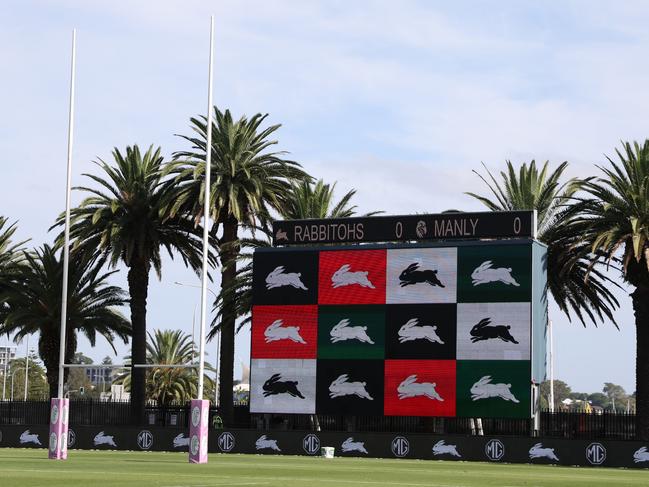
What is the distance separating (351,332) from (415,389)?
4.09m

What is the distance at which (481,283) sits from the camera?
53031mm

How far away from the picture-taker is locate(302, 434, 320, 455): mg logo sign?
5188cm

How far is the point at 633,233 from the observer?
51.8m

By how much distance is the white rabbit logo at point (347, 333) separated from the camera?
181 ft

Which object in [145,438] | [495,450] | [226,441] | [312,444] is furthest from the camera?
[145,438]

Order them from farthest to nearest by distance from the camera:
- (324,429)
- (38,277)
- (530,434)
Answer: (38,277) → (324,429) → (530,434)

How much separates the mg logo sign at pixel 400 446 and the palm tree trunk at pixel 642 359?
10.4m

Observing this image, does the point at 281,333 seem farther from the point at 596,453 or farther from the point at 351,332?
the point at 596,453

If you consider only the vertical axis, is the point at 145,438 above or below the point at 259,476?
below

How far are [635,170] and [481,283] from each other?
8.66 metres

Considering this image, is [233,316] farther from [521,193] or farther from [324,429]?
[521,193]

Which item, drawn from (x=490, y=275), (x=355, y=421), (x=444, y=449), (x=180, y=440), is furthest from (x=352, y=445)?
(x=490, y=275)

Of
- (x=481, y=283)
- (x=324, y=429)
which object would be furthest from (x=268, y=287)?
(x=481, y=283)

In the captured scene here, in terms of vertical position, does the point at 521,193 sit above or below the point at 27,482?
above
